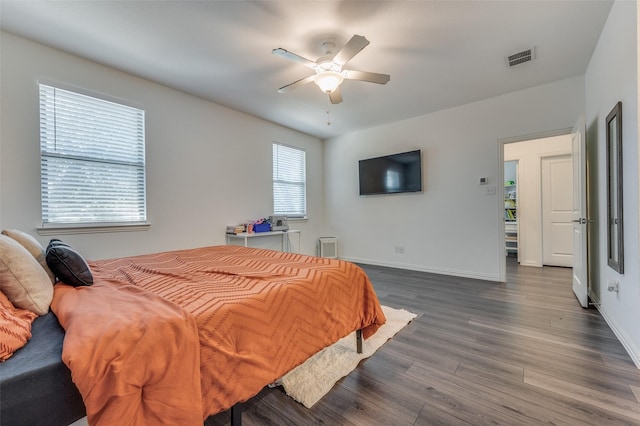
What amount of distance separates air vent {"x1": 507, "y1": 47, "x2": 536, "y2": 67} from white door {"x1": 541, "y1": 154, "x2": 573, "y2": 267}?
107 inches

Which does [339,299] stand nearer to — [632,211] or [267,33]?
[632,211]

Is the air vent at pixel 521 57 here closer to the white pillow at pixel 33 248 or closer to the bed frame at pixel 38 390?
the bed frame at pixel 38 390

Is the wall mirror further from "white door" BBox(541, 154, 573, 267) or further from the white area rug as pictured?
"white door" BBox(541, 154, 573, 267)

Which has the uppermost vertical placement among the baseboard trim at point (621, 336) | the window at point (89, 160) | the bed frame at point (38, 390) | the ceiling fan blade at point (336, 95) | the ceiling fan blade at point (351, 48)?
the ceiling fan blade at point (351, 48)

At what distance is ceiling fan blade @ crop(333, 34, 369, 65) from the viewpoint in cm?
196

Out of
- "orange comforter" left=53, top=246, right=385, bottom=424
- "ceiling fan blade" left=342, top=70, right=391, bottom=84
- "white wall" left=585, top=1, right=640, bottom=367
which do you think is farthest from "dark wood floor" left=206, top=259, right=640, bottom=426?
"ceiling fan blade" left=342, top=70, right=391, bottom=84

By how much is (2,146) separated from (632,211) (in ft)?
16.1

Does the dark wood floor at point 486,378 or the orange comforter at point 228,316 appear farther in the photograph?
the dark wood floor at point 486,378

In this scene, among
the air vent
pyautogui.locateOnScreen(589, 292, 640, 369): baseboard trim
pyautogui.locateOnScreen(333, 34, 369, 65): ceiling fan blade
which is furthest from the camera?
the air vent

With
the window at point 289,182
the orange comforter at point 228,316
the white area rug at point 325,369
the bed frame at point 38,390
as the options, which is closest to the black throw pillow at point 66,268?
the orange comforter at point 228,316

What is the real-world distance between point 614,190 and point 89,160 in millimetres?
4770

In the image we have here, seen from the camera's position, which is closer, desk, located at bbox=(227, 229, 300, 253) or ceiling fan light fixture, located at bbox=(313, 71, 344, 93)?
ceiling fan light fixture, located at bbox=(313, 71, 344, 93)

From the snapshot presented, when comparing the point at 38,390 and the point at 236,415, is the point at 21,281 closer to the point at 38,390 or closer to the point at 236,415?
the point at 38,390

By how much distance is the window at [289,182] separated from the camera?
4785 millimetres
